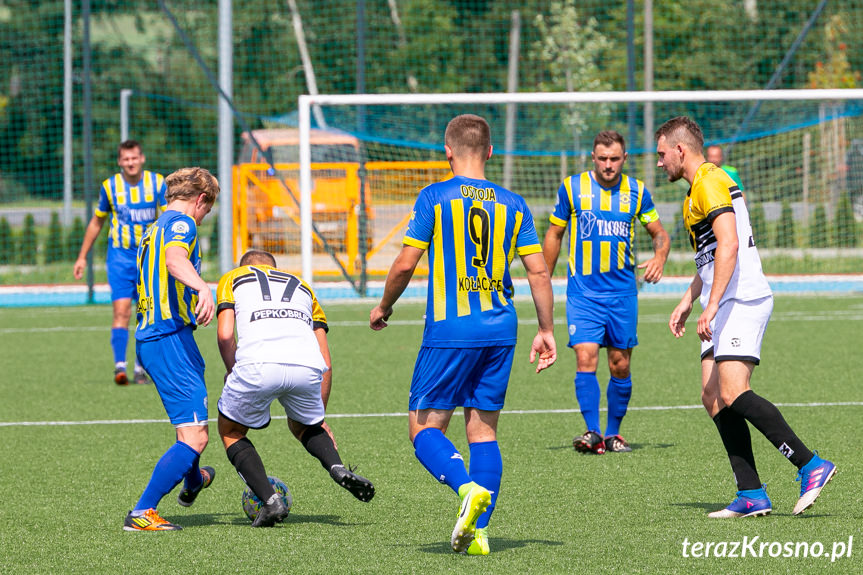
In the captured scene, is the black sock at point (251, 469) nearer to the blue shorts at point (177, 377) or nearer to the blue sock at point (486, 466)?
the blue shorts at point (177, 377)

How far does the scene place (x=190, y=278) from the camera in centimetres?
529

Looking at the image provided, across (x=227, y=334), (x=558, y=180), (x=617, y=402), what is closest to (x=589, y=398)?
(x=617, y=402)

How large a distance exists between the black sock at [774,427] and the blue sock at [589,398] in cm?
205

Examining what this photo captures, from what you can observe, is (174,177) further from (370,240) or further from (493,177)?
(493,177)

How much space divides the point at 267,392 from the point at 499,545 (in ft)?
Result: 3.85

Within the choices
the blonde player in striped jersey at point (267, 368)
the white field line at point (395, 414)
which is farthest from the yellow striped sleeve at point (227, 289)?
the white field line at point (395, 414)

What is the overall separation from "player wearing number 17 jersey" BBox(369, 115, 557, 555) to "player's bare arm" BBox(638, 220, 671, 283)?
2.32 m

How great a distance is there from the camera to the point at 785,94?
1302cm

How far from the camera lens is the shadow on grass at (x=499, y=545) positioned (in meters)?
4.90

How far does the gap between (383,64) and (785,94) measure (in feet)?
50.6

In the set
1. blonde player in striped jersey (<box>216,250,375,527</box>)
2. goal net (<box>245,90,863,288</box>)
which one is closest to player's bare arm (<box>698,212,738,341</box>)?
blonde player in striped jersey (<box>216,250,375,527</box>)

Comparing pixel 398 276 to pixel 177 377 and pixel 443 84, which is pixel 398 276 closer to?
pixel 177 377

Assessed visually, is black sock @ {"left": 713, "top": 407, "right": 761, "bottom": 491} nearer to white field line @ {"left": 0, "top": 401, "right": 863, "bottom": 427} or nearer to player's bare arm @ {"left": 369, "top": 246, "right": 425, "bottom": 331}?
player's bare arm @ {"left": 369, "top": 246, "right": 425, "bottom": 331}

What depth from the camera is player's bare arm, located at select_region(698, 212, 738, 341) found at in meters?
5.19
